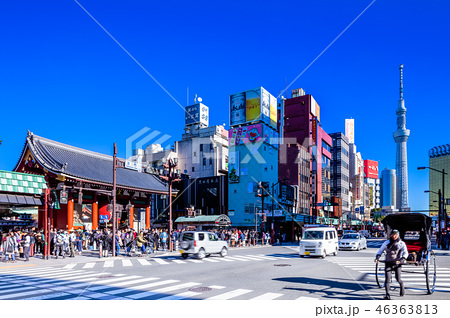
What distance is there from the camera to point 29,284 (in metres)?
13.1

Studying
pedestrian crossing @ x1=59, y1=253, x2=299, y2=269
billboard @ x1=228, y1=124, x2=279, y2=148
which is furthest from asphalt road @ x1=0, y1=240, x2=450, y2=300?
billboard @ x1=228, y1=124, x2=279, y2=148

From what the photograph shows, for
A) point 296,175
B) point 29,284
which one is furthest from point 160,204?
point 29,284

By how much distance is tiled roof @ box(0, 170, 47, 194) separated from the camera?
28562mm

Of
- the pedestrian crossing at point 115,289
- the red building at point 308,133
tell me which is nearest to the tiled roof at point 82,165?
the pedestrian crossing at point 115,289

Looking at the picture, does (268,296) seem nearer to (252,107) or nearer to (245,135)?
(245,135)

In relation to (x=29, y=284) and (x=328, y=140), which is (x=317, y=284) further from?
(x=328, y=140)

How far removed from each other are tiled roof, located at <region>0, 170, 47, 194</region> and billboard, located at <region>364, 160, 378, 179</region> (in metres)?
136

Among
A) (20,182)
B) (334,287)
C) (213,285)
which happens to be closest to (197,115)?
(20,182)

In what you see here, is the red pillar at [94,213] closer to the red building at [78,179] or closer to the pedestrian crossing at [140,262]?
the red building at [78,179]

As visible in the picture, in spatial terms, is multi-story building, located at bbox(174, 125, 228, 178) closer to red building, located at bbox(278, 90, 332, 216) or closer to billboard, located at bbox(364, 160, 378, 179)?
red building, located at bbox(278, 90, 332, 216)

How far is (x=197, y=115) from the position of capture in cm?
9569

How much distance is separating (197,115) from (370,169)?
85.5 m

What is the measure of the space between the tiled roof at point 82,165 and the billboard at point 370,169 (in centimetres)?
11861

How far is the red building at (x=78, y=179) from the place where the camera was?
3328 cm
